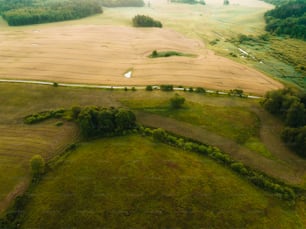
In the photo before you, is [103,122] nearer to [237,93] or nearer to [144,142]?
[144,142]

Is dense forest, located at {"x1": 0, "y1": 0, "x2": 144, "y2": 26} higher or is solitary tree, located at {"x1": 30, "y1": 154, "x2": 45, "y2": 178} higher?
dense forest, located at {"x1": 0, "y1": 0, "x2": 144, "y2": 26}

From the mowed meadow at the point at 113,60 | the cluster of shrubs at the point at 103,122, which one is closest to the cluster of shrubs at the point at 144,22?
the mowed meadow at the point at 113,60

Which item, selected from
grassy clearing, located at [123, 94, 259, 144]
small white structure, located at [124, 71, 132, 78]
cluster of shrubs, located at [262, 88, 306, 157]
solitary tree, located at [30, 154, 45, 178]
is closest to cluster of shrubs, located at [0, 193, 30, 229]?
solitary tree, located at [30, 154, 45, 178]

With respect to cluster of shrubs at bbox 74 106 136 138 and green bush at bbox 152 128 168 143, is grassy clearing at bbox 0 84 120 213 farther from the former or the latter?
green bush at bbox 152 128 168 143

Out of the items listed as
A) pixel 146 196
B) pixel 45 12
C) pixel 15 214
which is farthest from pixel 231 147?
pixel 45 12

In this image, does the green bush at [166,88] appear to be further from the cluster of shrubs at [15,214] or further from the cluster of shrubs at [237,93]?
the cluster of shrubs at [15,214]

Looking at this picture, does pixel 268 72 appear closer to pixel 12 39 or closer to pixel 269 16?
pixel 269 16

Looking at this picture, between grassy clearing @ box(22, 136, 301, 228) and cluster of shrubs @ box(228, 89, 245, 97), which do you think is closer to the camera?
grassy clearing @ box(22, 136, 301, 228)
